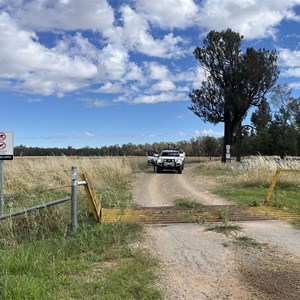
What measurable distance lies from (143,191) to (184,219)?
679 cm

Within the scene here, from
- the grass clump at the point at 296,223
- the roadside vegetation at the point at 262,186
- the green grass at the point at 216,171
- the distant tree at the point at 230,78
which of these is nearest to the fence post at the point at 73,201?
the grass clump at the point at 296,223

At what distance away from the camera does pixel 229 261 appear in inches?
235

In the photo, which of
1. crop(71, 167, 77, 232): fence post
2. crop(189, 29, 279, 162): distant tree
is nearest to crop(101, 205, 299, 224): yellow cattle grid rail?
crop(71, 167, 77, 232): fence post

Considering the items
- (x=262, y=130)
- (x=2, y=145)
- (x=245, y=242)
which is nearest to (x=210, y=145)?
(x=262, y=130)

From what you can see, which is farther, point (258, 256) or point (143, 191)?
point (143, 191)

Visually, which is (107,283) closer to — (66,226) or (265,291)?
(265,291)

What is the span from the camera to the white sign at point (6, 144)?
8836 millimetres

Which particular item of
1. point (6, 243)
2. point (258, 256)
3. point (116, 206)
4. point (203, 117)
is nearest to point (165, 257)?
point (258, 256)

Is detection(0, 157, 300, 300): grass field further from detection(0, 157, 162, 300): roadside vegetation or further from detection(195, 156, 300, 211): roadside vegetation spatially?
detection(195, 156, 300, 211): roadside vegetation

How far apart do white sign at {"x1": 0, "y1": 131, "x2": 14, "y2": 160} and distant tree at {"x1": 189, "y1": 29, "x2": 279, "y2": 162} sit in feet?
124

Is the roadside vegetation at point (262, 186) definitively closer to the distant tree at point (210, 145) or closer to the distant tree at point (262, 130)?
the distant tree at point (262, 130)

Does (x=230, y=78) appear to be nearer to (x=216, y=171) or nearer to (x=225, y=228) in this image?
(x=216, y=171)

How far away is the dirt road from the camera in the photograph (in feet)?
15.9

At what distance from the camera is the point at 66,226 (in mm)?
7391
